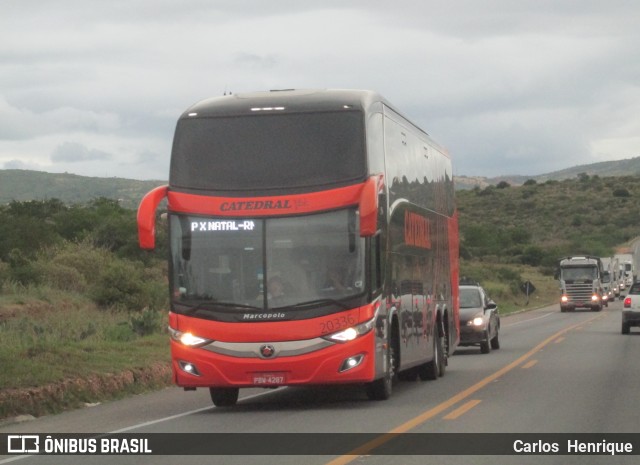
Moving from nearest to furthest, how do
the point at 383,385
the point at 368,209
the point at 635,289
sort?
1. the point at 368,209
2. the point at 383,385
3. the point at 635,289

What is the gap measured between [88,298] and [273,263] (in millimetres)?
22112

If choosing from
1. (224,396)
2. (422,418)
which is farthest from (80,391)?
(422,418)

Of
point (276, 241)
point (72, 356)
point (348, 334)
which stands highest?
point (276, 241)

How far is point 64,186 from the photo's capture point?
172375 mm

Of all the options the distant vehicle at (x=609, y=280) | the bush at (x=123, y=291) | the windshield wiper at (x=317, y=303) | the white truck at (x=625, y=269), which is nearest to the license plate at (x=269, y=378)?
the windshield wiper at (x=317, y=303)

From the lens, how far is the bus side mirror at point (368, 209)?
15.2 meters

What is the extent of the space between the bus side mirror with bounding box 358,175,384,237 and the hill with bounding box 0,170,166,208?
145 meters

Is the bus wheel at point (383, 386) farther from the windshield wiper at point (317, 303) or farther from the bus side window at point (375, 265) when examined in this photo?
the windshield wiper at point (317, 303)

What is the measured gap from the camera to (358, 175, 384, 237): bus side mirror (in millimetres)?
15227

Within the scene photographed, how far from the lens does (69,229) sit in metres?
62.7

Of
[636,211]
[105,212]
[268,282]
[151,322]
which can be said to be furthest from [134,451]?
[636,211]

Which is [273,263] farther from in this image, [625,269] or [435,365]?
[625,269]

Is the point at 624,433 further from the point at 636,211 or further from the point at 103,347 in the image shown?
the point at 636,211

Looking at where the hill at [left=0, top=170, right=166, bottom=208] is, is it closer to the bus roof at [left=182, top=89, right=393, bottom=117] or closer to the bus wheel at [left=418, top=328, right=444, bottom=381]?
the bus wheel at [left=418, top=328, right=444, bottom=381]
